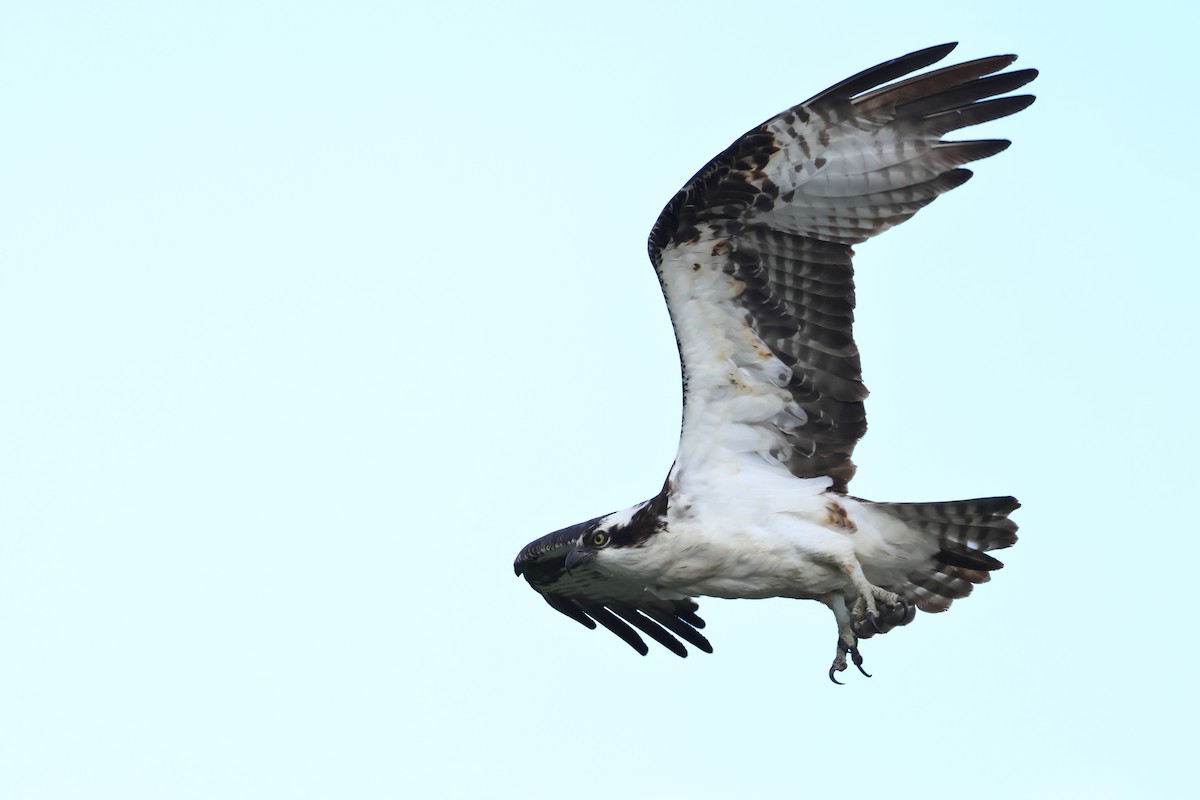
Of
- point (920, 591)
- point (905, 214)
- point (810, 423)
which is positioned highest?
point (905, 214)

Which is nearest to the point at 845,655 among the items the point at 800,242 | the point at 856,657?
the point at 856,657

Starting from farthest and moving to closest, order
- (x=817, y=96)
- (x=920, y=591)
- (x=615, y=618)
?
1. (x=615, y=618)
2. (x=920, y=591)
3. (x=817, y=96)

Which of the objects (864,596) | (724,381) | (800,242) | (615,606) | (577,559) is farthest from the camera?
(615,606)

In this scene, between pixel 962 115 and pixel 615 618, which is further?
pixel 615 618

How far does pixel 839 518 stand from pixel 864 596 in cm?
55

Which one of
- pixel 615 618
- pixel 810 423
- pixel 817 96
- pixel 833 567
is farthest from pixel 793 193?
pixel 615 618

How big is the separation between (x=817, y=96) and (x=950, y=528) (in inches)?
117

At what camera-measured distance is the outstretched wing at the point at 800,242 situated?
12961mm

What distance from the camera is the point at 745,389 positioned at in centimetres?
1359

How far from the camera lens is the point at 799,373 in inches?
533

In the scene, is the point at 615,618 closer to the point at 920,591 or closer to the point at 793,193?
the point at 920,591

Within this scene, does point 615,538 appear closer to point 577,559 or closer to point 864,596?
point 577,559

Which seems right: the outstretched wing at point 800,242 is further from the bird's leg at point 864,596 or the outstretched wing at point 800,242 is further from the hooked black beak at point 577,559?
the hooked black beak at point 577,559

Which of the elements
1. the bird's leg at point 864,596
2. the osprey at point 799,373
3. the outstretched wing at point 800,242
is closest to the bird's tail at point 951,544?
the osprey at point 799,373
